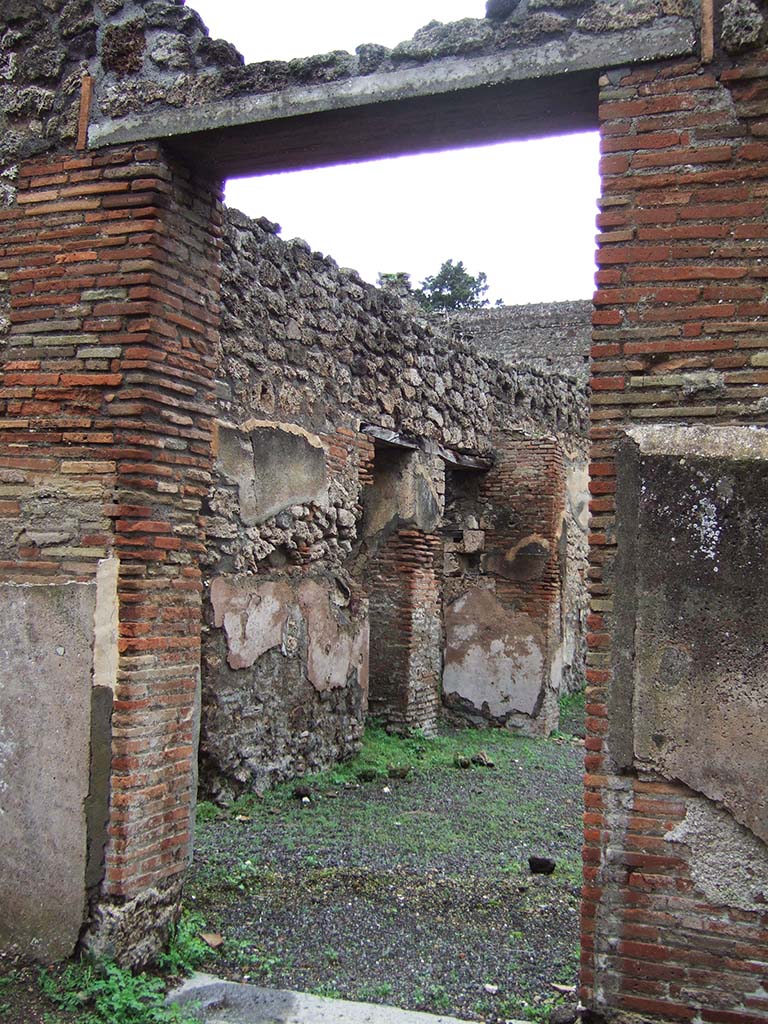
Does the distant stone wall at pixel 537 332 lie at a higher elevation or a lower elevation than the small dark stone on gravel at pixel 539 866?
higher

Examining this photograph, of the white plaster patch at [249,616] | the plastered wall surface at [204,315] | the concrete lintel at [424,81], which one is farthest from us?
the white plaster patch at [249,616]

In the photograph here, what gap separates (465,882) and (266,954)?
1.39 meters

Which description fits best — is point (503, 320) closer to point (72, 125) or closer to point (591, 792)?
point (72, 125)

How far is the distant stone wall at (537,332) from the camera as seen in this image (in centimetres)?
1811

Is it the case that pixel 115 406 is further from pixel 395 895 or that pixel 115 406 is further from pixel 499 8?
pixel 395 895

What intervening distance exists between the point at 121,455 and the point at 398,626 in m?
5.26

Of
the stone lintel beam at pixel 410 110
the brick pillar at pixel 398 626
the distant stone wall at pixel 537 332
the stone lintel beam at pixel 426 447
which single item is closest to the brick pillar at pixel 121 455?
the stone lintel beam at pixel 410 110

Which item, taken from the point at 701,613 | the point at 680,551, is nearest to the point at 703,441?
the point at 680,551

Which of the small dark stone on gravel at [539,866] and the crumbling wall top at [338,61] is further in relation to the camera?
the small dark stone on gravel at [539,866]

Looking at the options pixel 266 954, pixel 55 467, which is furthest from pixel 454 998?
pixel 55 467

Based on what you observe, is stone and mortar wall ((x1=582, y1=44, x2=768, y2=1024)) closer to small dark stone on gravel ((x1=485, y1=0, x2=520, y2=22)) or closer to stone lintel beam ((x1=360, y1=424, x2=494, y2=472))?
small dark stone on gravel ((x1=485, y1=0, x2=520, y2=22))

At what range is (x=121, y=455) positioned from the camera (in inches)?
152

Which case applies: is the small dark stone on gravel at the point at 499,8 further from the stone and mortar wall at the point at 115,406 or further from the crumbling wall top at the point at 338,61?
the stone and mortar wall at the point at 115,406

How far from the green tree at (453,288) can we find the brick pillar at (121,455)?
2427 centimetres
